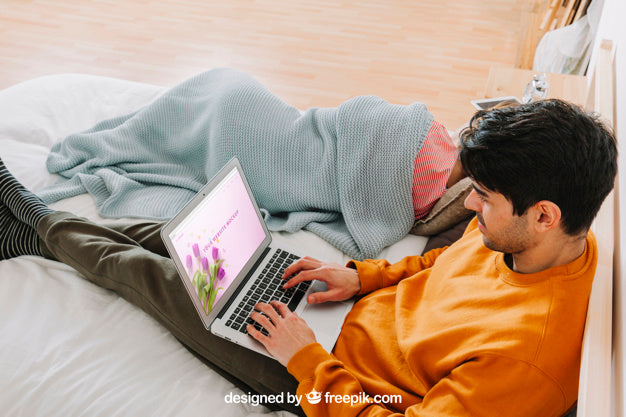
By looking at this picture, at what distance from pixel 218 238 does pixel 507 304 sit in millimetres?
610

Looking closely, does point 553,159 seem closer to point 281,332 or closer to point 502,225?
point 502,225

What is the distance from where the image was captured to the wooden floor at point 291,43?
2.93 m

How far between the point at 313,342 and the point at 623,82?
929 mm

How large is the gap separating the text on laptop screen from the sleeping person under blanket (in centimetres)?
11

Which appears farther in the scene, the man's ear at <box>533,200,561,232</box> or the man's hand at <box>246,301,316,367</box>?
the man's hand at <box>246,301,316,367</box>

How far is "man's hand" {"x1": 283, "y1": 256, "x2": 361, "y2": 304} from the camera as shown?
45.5 inches

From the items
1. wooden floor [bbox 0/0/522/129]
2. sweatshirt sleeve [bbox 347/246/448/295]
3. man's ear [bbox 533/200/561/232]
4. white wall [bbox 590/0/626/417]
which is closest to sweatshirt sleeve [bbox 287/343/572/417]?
white wall [bbox 590/0/626/417]

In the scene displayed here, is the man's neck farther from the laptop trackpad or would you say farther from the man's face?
the laptop trackpad

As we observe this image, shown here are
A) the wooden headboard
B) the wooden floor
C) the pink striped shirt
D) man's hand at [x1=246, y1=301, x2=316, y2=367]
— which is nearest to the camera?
the wooden headboard

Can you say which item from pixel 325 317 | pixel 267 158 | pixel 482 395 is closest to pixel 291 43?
pixel 267 158

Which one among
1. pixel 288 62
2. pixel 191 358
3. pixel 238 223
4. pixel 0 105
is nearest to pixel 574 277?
pixel 238 223

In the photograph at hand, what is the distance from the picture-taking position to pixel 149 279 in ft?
3.95

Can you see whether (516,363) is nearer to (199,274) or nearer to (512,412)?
(512,412)

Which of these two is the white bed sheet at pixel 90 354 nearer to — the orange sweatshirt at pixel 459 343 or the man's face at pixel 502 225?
the orange sweatshirt at pixel 459 343
